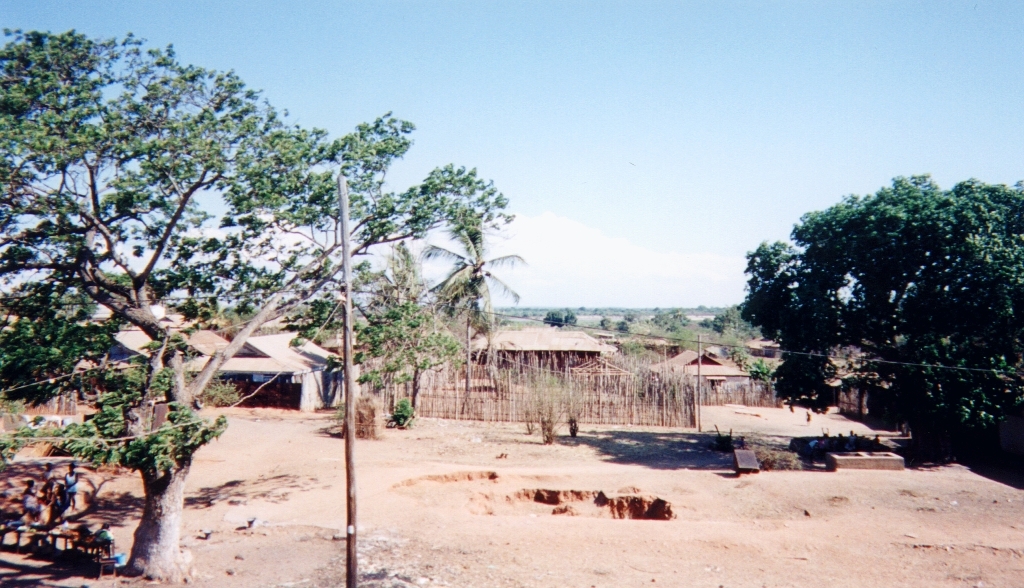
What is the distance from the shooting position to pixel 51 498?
1255cm

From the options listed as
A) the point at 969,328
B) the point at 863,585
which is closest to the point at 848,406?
the point at 969,328

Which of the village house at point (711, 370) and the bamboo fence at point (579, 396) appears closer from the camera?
the bamboo fence at point (579, 396)

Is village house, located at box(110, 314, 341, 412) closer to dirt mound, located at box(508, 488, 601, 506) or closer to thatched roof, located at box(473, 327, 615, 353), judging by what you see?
thatched roof, located at box(473, 327, 615, 353)

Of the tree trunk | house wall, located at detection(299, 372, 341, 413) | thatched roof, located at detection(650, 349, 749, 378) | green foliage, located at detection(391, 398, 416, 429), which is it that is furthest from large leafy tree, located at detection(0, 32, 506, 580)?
thatched roof, located at detection(650, 349, 749, 378)

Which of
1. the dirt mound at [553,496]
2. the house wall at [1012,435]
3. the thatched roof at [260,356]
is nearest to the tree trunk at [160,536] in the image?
the dirt mound at [553,496]

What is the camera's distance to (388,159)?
12680 mm

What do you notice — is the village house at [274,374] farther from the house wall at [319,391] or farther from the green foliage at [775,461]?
the green foliage at [775,461]

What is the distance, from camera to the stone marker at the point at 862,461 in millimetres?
16453

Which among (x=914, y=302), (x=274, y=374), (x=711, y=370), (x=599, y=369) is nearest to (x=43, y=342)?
(x=274, y=374)

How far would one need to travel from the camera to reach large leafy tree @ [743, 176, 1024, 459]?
16.2m

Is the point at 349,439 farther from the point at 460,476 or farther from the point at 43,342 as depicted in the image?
the point at 460,476

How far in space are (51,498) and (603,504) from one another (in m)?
12.1

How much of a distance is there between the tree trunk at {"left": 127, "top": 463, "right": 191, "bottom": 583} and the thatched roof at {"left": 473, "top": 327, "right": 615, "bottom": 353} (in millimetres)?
21413

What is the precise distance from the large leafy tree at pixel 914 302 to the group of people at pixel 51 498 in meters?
19.7
